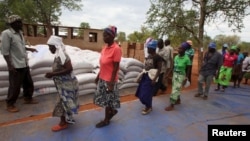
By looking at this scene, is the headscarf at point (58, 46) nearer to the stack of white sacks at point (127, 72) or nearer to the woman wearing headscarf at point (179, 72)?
the woman wearing headscarf at point (179, 72)

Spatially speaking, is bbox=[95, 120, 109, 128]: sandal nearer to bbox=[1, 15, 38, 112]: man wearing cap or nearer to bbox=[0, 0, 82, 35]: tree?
bbox=[1, 15, 38, 112]: man wearing cap

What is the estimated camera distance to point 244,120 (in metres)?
4.47

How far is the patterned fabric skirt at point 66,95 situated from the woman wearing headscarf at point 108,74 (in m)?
0.35

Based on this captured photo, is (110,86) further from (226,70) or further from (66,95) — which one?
(226,70)

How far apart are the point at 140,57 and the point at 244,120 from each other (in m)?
7.41

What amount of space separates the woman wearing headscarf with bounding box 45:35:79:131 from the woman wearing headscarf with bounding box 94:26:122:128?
1.22 ft

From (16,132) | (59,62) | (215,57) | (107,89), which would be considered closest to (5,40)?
(59,62)

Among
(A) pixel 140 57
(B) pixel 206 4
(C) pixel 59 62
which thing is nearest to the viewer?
(C) pixel 59 62

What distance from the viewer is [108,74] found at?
139 inches

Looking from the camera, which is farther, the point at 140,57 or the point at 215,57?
the point at 140,57

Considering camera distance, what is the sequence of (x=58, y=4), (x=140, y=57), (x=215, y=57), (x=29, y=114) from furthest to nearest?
(x=58, y=4) → (x=140, y=57) → (x=215, y=57) → (x=29, y=114)

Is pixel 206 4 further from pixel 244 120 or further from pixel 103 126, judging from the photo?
pixel 103 126

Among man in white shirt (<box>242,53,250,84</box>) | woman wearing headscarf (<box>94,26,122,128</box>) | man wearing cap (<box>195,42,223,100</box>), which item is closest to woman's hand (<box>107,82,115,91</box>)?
woman wearing headscarf (<box>94,26,122,128</box>)

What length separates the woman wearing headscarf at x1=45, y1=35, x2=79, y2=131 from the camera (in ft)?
11.0
